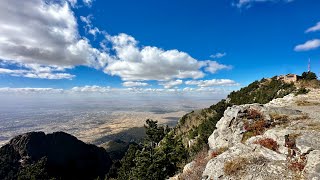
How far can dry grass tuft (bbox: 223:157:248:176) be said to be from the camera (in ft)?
47.7

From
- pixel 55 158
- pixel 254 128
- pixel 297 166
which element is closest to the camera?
pixel 297 166

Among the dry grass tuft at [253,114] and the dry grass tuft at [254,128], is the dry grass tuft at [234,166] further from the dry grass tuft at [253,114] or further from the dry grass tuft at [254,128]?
the dry grass tuft at [253,114]

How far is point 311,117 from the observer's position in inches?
926

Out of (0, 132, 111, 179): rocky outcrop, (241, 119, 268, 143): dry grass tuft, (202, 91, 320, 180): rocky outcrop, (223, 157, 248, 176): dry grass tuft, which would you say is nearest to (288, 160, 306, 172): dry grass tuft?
(202, 91, 320, 180): rocky outcrop

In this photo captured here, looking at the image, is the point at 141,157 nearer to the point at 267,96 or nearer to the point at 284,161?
the point at 267,96

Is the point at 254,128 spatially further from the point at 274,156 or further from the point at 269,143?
the point at 274,156

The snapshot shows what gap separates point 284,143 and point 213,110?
219 ft

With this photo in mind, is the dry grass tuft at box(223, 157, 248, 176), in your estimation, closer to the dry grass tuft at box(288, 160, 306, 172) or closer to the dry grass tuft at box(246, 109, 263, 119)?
the dry grass tuft at box(288, 160, 306, 172)

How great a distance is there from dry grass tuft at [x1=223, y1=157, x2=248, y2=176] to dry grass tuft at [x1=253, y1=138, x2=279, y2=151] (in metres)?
2.77

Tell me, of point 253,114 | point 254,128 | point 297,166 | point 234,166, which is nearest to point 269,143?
point 297,166

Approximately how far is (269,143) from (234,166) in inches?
164

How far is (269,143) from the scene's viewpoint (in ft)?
56.7

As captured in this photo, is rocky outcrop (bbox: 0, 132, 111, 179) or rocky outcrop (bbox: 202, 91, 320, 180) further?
rocky outcrop (bbox: 0, 132, 111, 179)

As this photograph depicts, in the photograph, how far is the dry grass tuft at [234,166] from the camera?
1455cm
